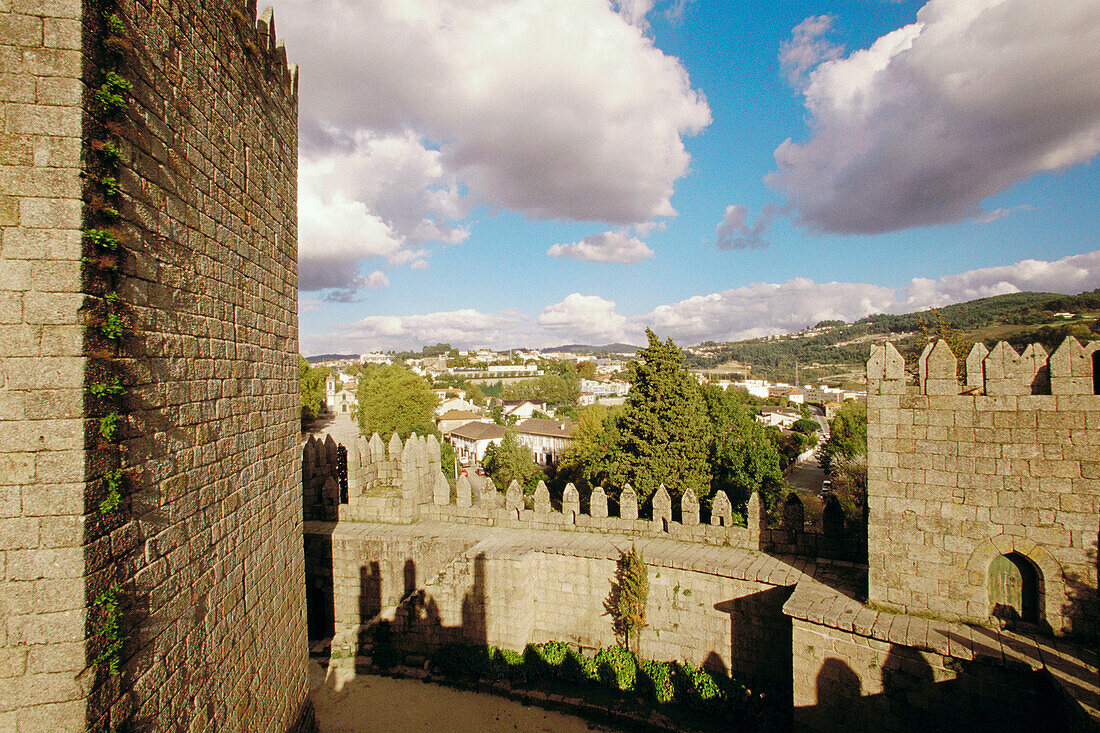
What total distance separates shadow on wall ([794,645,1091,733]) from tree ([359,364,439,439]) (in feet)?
116

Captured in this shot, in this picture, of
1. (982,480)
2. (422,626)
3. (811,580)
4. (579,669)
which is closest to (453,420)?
(422,626)

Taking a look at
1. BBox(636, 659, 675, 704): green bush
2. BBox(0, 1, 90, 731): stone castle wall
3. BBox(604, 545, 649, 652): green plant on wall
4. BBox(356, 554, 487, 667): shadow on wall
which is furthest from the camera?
BBox(356, 554, 487, 667): shadow on wall

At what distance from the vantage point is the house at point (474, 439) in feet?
152

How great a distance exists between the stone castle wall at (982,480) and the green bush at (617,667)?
4075 mm

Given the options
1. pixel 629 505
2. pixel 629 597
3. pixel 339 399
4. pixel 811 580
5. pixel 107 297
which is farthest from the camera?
pixel 339 399

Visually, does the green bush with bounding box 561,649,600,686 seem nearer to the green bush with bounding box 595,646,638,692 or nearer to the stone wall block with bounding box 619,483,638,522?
the green bush with bounding box 595,646,638,692

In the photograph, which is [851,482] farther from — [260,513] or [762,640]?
[260,513]

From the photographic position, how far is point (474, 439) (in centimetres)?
4691

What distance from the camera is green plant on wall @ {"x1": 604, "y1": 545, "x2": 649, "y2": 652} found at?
27.8ft

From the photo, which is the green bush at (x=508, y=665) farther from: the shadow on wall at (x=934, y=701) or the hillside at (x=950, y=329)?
the hillside at (x=950, y=329)

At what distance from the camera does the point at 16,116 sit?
106 inches

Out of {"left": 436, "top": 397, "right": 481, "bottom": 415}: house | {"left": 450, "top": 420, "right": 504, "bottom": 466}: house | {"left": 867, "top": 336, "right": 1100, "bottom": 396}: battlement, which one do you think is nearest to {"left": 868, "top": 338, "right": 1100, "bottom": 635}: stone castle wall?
{"left": 867, "top": 336, "right": 1100, "bottom": 396}: battlement

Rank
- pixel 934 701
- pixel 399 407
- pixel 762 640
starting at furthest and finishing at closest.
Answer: pixel 399 407, pixel 762 640, pixel 934 701

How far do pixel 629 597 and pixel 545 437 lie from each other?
4134 cm
